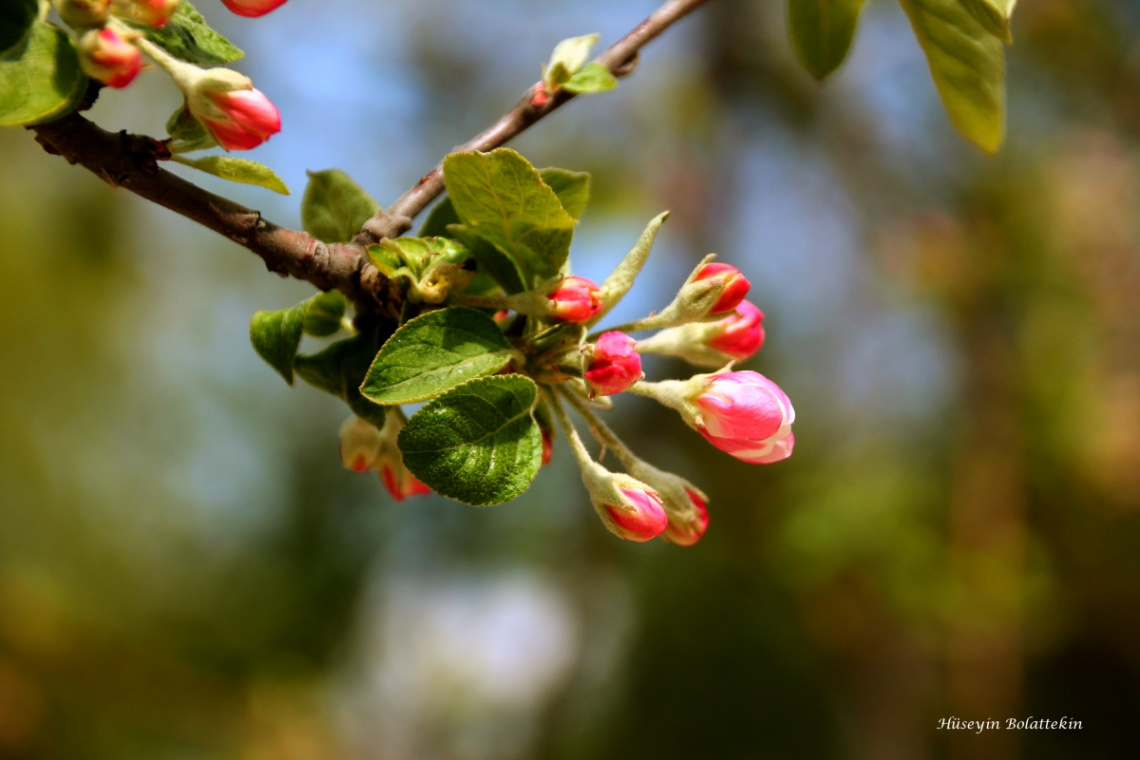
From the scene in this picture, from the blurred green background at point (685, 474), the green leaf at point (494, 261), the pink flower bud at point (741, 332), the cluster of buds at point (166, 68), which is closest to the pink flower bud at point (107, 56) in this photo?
the cluster of buds at point (166, 68)

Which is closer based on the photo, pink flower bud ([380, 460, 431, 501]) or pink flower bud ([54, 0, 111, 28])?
pink flower bud ([54, 0, 111, 28])

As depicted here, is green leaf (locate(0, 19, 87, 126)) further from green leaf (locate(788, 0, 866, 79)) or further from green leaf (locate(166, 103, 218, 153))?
green leaf (locate(788, 0, 866, 79))

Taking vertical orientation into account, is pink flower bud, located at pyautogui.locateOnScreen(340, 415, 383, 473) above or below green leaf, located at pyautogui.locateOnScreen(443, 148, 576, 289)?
below

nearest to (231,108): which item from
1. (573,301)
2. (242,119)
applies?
(242,119)

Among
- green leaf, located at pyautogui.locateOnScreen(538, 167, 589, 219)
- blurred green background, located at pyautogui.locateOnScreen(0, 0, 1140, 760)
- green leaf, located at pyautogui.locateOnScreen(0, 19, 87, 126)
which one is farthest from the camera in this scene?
blurred green background, located at pyautogui.locateOnScreen(0, 0, 1140, 760)

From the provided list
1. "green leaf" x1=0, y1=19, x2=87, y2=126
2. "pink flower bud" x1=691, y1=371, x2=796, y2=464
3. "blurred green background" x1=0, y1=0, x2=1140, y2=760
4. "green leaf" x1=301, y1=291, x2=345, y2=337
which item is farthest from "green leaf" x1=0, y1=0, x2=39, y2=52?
"blurred green background" x1=0, y1=0, x2=1140, y2=760

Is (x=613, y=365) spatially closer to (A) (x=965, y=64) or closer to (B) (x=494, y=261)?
(B) (x=494, y=261)
